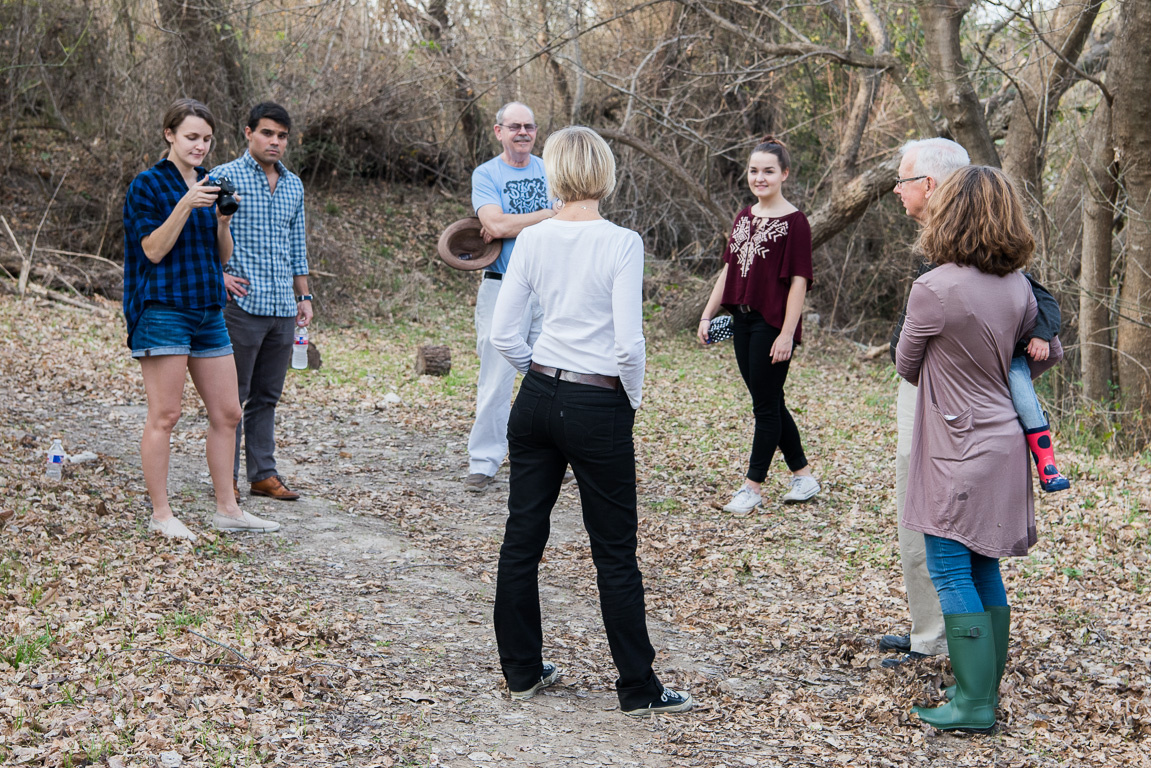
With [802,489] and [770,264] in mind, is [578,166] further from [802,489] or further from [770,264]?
[802,489]

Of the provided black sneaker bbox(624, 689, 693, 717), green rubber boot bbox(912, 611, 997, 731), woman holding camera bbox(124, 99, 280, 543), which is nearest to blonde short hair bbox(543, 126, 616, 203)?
black sneaker bbox(624, 689, 693, 717)

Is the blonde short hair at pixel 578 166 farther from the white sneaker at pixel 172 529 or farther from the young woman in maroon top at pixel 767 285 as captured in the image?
the white sneaker at pixel 172 529

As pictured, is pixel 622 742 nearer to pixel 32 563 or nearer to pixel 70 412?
pixel 32 563

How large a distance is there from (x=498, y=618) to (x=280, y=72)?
13239 millimetres

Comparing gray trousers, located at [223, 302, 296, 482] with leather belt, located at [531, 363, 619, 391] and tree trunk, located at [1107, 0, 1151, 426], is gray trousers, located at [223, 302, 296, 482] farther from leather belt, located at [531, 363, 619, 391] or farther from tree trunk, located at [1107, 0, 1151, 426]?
tree trunk, located at [1107, 0, 1151, 426]

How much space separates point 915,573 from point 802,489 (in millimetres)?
2416

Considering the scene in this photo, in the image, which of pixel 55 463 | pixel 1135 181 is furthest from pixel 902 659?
pixel 1135 181

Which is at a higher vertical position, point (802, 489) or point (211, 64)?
point (211, 64)

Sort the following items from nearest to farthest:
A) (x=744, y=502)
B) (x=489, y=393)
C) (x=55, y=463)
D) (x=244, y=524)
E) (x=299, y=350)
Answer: (x=244, y=524) → (x=55, y=463) → (x=489, y=393) → (x=744, y=502) → (x=299, y=350)

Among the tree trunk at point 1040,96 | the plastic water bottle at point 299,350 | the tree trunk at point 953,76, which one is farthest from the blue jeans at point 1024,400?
the tree trunk at point 953,76

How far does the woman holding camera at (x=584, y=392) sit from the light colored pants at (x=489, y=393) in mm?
2364

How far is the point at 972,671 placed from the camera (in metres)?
3.22

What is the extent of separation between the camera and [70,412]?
24.4 ft

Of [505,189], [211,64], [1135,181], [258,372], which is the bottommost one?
[258,372]
